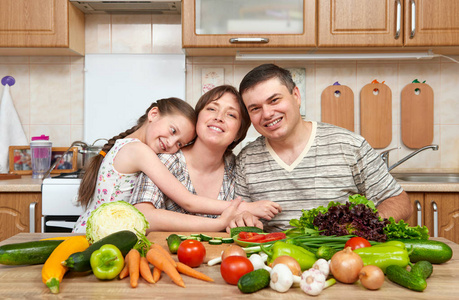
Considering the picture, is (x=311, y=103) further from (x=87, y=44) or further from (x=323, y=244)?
(x=323, y=244)

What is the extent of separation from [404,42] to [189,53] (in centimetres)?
139

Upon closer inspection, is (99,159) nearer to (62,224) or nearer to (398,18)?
(62,224)

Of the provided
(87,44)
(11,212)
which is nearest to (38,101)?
(87,44)

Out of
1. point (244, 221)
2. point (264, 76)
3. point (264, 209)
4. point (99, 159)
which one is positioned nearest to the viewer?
point (244, 221)

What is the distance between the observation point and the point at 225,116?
6.28ft

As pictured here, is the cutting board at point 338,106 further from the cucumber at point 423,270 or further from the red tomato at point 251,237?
the cucumber at point 423,270

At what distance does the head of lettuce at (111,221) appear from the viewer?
1271mm

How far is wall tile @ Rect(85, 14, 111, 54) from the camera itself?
312 cm

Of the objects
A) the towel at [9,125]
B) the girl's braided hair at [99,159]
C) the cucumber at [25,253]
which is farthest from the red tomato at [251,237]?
the towel at [9,125]

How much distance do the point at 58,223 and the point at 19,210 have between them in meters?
0.26

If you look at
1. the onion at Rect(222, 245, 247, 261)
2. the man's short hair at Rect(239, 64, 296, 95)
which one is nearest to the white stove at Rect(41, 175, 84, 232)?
the man's short hair at Rect(239, 64, 296, 95)

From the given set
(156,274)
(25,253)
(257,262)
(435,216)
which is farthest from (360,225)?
(435,216)

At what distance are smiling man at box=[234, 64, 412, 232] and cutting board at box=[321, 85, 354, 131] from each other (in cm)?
116

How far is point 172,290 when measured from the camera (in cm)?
101
